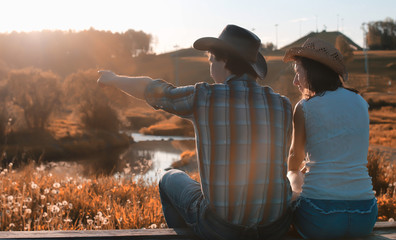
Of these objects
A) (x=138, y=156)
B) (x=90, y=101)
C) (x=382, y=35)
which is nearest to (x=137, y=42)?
(x=382, y=35)

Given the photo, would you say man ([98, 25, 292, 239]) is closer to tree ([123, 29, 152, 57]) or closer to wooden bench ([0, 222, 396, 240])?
wooden bench ([0, 222, 396, 240])

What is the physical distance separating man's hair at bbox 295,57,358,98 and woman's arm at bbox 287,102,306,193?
145 millimetres

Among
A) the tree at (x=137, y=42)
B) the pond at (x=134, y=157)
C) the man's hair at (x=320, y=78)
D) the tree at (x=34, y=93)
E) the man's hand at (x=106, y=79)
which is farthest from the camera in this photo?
the tree at (x=137, y=42)

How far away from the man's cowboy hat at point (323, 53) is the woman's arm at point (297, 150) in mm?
296

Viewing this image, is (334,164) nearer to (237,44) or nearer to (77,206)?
(237,44)

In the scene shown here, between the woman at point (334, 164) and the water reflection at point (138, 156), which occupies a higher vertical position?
the woman at point (334, 164)

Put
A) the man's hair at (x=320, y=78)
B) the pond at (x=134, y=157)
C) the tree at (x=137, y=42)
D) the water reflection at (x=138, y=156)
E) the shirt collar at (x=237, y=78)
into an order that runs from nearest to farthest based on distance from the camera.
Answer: the shirt collar at (x=237, y=78) → the man's hair at (x=320, y=78) → the pond at (x=134, y=157) → the water reflection at (x=138, y=156) → the tree at (x=137, y=42)

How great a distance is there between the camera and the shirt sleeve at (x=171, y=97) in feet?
6.80

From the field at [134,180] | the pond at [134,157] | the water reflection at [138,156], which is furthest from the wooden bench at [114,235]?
the water reflection at [138,156]

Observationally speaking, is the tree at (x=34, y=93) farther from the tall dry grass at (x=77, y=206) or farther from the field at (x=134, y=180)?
the tall dry grass at (x=77, y=206)

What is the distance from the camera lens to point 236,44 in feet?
7.14

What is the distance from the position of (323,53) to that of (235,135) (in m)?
0.80

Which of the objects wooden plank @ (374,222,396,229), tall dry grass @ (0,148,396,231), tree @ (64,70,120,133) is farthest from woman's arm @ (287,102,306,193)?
tree @ (64,70,120,133)

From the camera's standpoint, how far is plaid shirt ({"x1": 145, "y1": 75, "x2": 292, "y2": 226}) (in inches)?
81.0
